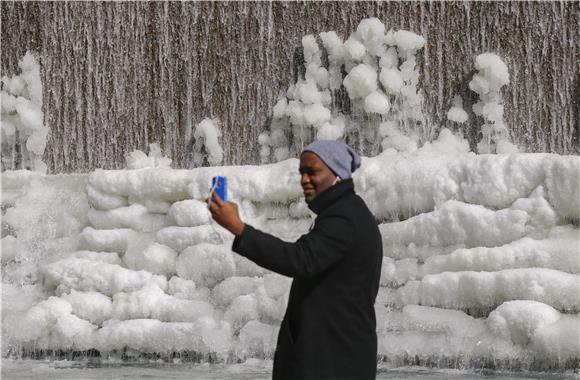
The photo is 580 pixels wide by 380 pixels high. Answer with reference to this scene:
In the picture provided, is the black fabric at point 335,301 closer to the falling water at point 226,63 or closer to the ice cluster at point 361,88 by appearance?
the ice cluster at point 361,88

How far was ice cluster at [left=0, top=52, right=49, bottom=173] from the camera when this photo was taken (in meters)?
9.25

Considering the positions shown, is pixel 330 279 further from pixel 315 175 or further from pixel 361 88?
pixel 361 88

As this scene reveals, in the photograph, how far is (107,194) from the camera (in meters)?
7.67

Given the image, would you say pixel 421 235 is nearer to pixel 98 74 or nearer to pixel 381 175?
pixel 381 175

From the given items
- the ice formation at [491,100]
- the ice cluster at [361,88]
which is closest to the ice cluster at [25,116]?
the ice cluster at [361,88]

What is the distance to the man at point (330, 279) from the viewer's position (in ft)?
9.59

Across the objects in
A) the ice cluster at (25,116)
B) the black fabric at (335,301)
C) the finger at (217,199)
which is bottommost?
the black fabric at (335,301)

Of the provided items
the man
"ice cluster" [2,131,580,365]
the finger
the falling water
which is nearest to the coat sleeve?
the man

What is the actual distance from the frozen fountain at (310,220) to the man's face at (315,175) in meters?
3.00

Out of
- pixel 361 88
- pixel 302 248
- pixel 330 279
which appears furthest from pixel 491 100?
pixel 302 248

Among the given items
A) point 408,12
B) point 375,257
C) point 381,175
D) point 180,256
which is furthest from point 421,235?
point 375,257

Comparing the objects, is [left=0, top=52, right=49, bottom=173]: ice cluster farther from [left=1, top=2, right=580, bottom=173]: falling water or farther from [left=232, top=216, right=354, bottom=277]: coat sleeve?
[left=232, top=216, right=354, bottom=277]: coat sleeve

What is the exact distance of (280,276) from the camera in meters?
6.65

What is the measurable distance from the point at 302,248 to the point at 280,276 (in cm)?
379
